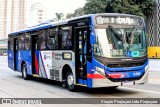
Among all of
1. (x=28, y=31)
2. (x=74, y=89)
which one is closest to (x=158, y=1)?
(x=28, y=31)

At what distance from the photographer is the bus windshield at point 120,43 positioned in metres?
11.2

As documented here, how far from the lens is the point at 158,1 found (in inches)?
2918

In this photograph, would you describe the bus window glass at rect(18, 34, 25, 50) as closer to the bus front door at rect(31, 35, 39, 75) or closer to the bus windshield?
the bus front door at rect(31, 35, 39, 75)

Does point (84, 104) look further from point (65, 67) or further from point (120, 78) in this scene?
point (65, 67)

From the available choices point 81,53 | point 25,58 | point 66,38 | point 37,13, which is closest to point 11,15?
point 37,13

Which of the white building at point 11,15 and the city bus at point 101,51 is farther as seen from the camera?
the white building at point 11,15

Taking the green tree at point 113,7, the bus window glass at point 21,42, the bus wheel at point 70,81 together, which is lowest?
the bus wheel at point 70,81

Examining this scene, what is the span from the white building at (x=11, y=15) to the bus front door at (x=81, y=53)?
423ft

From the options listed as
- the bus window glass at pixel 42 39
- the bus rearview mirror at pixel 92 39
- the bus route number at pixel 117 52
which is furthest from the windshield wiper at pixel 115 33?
the bus window glass at pixel 42 39

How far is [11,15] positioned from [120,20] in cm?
13387

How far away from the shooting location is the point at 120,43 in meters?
11.4

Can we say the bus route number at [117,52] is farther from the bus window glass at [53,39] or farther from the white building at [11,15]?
the white building at [11,15]

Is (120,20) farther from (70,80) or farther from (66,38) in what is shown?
(70,80)

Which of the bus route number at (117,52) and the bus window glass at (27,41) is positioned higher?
the bus window glass at (27,41)
